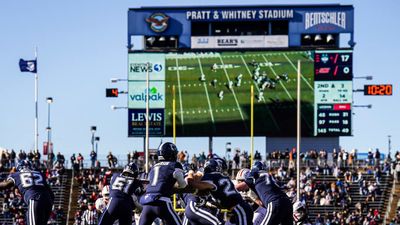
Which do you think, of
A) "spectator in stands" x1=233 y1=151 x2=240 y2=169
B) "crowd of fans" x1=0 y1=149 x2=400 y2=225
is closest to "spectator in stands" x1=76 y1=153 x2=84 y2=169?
"crowd of fans" x1=0 y1=149 x2=400 y2=225

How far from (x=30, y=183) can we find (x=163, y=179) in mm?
4925

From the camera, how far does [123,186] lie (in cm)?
2384

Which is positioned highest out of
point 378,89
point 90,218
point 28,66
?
point 28,66

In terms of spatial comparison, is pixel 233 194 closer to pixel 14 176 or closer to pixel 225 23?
pixel 14 176

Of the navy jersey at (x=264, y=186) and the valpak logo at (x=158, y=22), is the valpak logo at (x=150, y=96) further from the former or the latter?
the navy jersey at (x=264, y=186)

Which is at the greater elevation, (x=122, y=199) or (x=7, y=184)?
(x=7, y=184)

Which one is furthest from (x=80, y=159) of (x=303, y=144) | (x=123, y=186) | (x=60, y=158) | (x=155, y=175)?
(x=155, y=175)

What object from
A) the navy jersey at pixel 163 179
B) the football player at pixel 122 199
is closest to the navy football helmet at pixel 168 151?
the navy jersey at pixel 163 179

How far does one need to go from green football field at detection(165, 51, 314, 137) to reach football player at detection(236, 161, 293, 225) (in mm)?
37591

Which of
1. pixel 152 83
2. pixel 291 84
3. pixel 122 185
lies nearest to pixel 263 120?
pixel 291 84

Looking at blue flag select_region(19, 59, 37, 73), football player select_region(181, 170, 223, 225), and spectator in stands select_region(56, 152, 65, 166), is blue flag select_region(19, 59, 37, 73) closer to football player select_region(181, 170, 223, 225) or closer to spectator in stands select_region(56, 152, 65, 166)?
spectator in stands select_region(56, 152, 65, 166)

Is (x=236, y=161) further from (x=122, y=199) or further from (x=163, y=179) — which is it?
(x=163, y=179)

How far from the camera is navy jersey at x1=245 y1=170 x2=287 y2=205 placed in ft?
70.5

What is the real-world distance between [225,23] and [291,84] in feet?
17.6
